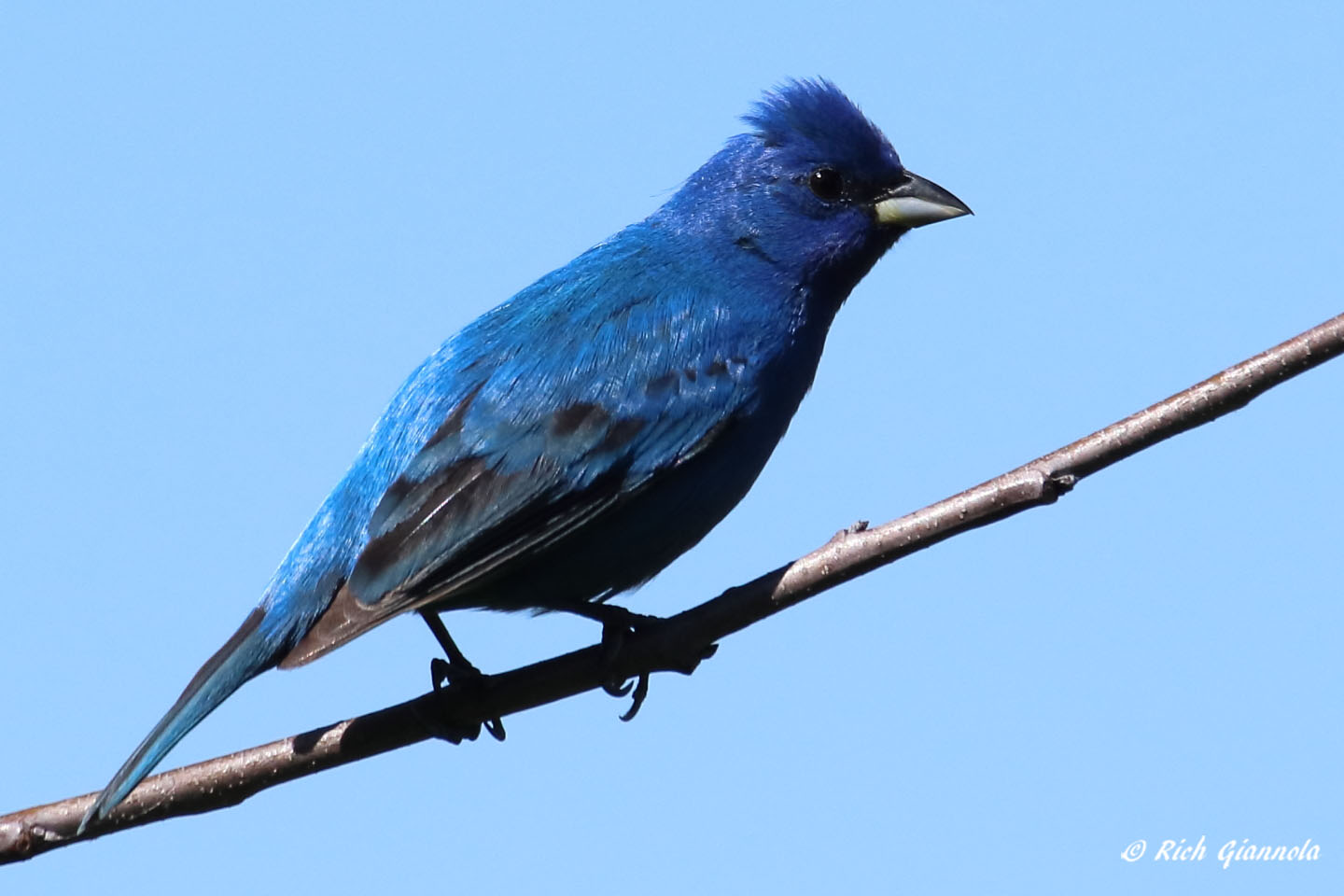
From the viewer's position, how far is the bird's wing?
6312mm

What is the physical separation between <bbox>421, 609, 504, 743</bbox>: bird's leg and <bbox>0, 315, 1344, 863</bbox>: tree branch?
0.82 ft

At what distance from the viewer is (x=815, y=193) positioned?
26.8 feet

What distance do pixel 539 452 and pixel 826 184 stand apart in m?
2.33

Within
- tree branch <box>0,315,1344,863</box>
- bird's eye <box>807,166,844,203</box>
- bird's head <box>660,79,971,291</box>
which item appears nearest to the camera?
tree branch <box>0,315,1344,863</box>

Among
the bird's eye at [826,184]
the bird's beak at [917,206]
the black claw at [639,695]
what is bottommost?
the black claw at [639,695]

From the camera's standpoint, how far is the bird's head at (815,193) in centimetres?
804

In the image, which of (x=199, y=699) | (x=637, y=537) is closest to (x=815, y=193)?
(x=637, y=537)

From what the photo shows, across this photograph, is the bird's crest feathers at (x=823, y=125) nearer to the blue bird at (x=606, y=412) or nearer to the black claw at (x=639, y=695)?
the blue bird at (x=606, y=412)

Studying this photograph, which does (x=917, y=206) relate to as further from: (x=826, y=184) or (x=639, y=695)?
(x=639, y=695)

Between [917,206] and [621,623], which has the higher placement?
[917,206]

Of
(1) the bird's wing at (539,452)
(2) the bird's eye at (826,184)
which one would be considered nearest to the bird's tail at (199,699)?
(1) the bird's wing at (539,452)

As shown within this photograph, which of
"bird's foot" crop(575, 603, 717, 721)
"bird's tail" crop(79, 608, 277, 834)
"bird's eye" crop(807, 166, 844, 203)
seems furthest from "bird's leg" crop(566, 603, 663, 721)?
"bird's eye" crop(807, 166, 844, 203)

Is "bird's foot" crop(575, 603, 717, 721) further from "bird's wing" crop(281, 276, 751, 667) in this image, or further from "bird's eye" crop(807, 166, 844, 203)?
"bird's eye" crop(807, 166, 844, 203)

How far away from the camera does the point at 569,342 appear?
7223 mm
